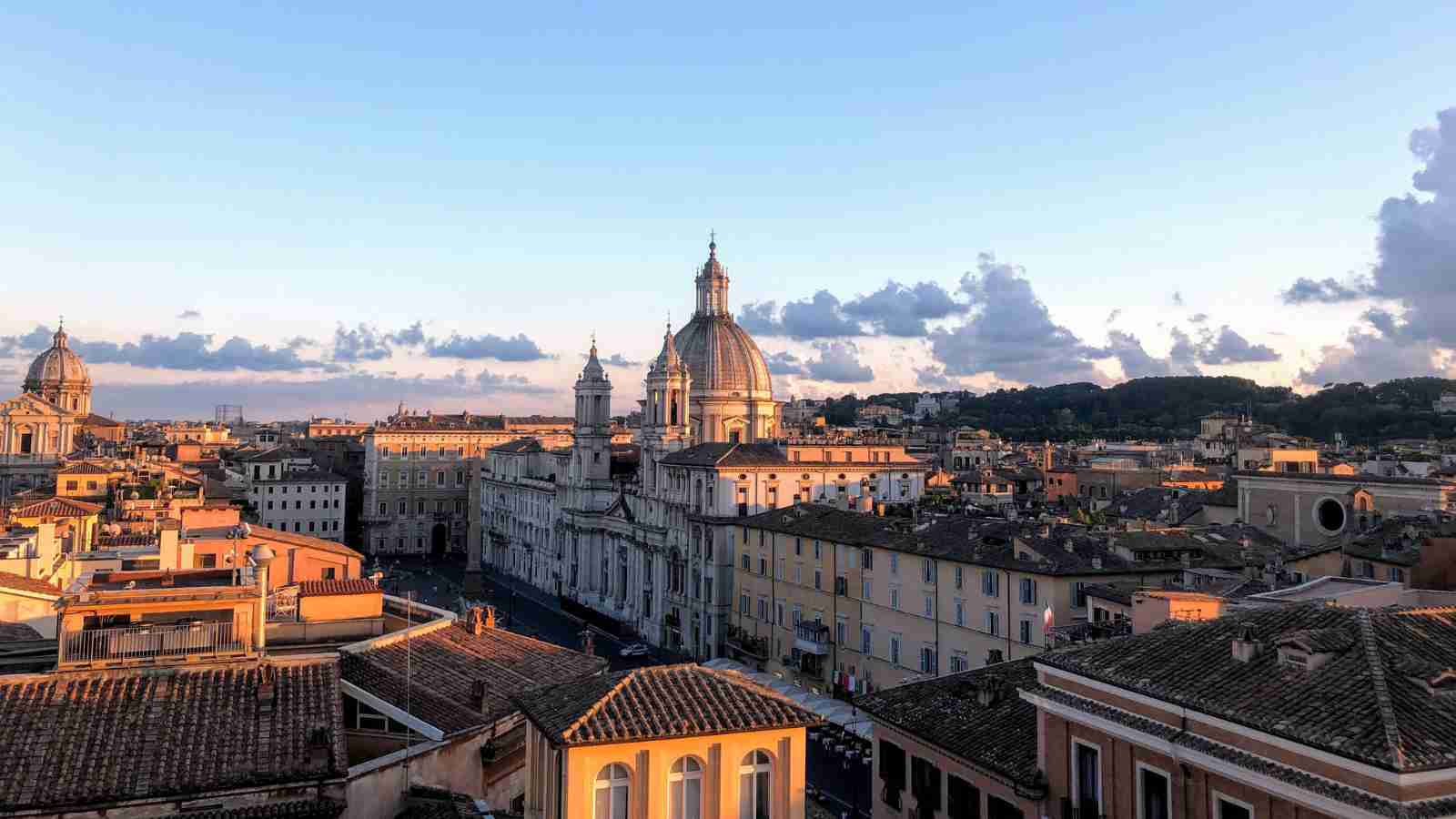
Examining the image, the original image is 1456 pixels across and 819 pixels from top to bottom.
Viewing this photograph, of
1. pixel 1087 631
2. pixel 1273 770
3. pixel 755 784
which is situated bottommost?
pixel 1087 631

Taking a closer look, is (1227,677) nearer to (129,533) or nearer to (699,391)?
(129,533)

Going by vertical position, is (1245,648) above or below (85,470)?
above

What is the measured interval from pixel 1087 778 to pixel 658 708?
6726mm

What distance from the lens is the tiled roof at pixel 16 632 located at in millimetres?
25319

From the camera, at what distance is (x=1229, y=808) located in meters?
13.0

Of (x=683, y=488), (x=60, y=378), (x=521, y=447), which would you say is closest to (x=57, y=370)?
(x=60, y=378)

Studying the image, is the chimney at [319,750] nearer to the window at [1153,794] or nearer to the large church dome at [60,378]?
the window at [1153,794]

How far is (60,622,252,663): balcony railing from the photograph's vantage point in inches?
681

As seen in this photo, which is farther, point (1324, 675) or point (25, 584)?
point (25, 584)

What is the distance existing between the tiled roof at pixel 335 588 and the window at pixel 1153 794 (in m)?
19.4

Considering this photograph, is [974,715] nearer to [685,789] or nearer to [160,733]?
[685,789]

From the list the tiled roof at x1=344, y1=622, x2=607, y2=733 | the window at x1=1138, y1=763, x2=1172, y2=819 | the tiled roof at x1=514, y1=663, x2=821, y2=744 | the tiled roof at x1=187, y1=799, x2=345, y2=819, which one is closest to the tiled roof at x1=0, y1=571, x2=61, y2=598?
the tiled roof at x1=344, y1=622, x2=607, y2=733

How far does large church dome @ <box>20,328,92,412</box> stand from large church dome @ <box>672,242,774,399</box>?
85.0 m

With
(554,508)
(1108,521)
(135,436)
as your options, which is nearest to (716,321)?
(554,508)
